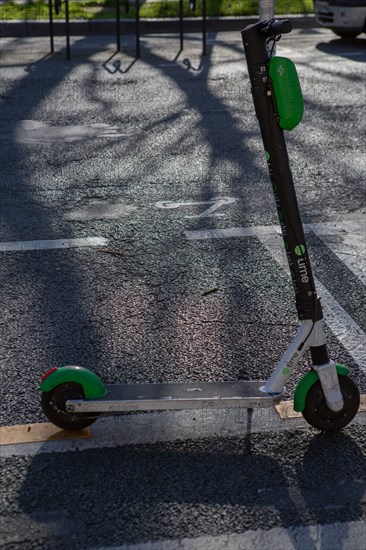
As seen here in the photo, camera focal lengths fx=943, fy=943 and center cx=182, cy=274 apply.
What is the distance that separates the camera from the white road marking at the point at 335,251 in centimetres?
436

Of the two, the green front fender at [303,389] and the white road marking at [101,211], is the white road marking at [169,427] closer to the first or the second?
the green front fender at [303,389]

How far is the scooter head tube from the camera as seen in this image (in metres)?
3.13

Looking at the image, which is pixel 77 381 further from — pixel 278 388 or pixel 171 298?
pixel 171 298

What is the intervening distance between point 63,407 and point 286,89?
Answer: 1373 mm

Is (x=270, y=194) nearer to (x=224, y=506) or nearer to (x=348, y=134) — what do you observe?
(x=348, y=134)

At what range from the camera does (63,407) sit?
134 inches

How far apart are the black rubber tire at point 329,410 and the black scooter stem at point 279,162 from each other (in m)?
0.12

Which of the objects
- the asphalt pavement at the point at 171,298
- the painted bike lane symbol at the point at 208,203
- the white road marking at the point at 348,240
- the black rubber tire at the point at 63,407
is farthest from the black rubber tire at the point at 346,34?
the black rubber tire at the point at 63,407

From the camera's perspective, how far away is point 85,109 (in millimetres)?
9375

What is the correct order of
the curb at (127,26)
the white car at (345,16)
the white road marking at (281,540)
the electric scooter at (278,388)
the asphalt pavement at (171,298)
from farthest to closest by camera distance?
1. the curb at (127,26)
2. the white car at (345,16)
3. the electric scooter at (278,388)
4. the asphalt pavement at (171,298)
5. the white road marking at (281,540)

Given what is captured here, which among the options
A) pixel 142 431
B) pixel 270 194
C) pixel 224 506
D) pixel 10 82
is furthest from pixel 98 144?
pixel 224 506

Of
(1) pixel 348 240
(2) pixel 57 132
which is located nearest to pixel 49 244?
(1) pixel 348 240

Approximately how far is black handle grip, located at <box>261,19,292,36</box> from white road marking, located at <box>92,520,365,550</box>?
160cm

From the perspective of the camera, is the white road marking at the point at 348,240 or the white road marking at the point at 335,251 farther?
the white road marking at the point at 348,240
